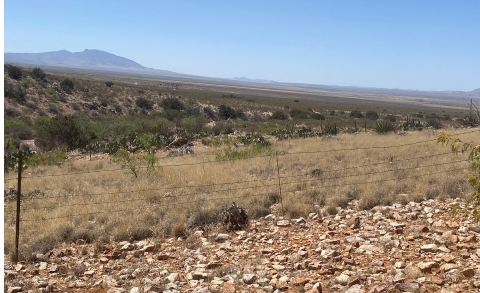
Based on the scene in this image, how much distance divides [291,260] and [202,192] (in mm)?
4874

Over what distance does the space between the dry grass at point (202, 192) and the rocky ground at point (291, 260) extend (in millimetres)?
663

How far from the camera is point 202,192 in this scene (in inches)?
419

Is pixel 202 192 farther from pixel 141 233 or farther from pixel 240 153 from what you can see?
pixel 240 153

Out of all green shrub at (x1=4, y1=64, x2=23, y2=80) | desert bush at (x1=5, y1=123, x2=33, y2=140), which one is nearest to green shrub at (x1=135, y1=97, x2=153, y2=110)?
green shrub at (x1=4, y1=64, x2=23, y2=80)

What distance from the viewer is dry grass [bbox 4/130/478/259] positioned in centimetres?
794

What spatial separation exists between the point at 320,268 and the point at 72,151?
20.7 m

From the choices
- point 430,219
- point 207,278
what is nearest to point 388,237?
point 430,219

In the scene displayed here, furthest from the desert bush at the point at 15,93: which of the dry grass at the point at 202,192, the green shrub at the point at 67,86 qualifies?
the dry grass at the point at 202,192

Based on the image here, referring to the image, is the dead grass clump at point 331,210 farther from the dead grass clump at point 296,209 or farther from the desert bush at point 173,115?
the desert bush at point 173,115

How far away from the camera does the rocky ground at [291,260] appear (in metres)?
5.23

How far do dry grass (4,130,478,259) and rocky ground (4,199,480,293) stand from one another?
2.18ft

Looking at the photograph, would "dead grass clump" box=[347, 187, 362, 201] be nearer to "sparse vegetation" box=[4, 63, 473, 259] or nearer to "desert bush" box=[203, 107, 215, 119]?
"sparse vegetation" box=[4, 63, 473, 259]

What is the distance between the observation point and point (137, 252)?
6.81 m

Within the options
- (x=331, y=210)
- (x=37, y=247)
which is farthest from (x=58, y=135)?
(x=331, y=210)
